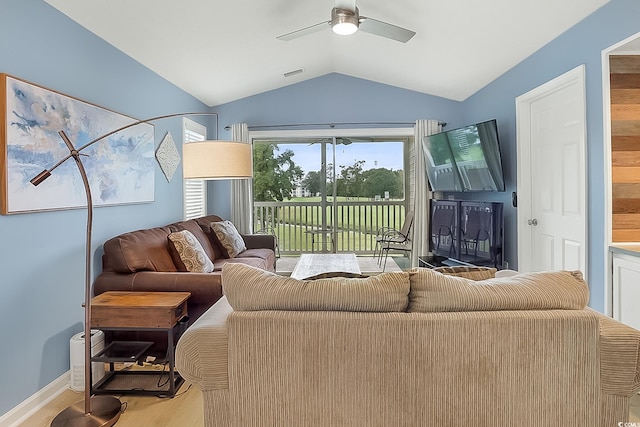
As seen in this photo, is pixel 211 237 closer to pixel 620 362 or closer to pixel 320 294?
pixel 320 294

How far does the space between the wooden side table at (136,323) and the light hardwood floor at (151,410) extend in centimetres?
7

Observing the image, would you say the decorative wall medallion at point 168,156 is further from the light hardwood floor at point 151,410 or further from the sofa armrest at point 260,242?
the light hardwood floor at point 151,410

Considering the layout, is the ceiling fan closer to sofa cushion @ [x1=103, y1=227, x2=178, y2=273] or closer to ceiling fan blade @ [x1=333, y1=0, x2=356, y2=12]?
ceiling fan blade @ [x1=333, y1=0, x2=356, y2=12]

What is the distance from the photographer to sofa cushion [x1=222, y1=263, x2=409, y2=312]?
149 cm

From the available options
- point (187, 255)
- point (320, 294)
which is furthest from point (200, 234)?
point (320, 294)

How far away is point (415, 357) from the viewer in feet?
4.67

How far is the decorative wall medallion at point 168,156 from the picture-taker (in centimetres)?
408

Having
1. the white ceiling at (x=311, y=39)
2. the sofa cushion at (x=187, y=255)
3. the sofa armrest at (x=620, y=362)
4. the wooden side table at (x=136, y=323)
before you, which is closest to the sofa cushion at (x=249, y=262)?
the sofa cushion at (x=187, y=255)

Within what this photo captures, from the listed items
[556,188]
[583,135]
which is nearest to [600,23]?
[583,135]

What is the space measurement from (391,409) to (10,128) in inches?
91.5

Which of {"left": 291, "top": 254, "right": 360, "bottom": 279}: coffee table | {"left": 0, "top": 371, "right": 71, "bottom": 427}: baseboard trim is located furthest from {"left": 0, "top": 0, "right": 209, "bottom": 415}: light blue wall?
{"left": 291, "top": 254, "right": 360, "bottom": 279}: coffee table

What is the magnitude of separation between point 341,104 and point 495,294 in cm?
462

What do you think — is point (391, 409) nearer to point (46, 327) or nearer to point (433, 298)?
point (433, 298)

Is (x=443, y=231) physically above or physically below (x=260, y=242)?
above
